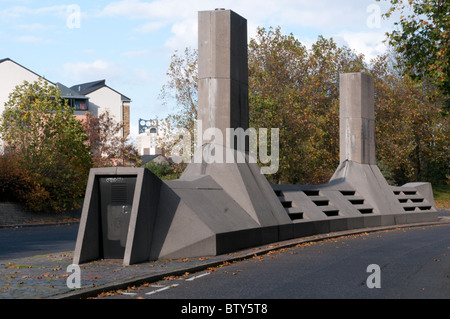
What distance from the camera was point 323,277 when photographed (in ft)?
35.4

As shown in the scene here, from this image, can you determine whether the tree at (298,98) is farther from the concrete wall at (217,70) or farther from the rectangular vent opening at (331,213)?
the concrete wall at (217,70)

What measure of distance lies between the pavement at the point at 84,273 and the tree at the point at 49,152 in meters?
20.0

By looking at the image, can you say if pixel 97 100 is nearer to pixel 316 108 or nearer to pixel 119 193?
pixel 316 108

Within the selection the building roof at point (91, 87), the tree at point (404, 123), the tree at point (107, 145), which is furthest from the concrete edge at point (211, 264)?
the building roof at point (91, 87)

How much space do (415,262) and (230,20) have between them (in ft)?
28.8

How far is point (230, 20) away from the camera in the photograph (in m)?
17.9

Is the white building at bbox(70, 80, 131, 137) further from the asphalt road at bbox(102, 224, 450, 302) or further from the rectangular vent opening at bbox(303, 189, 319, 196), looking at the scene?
the asphalt road at bbox(102, 224, 450, 302)

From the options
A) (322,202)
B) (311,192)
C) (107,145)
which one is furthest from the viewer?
(107,145)

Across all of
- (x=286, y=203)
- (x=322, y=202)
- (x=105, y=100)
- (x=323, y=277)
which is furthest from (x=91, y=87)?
(x=323, y=277)

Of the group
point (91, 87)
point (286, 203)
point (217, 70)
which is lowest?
point (286, 203)

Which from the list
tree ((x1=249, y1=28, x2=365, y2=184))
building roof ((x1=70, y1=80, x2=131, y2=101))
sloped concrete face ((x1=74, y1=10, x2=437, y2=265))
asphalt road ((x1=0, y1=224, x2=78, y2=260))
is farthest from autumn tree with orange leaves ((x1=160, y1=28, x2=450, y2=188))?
building roof ((x1=70, y1=80, x2=131, y2=101))

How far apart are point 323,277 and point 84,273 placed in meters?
4.23

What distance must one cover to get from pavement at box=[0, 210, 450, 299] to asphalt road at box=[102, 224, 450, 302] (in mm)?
244

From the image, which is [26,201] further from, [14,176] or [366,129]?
[366,129]
